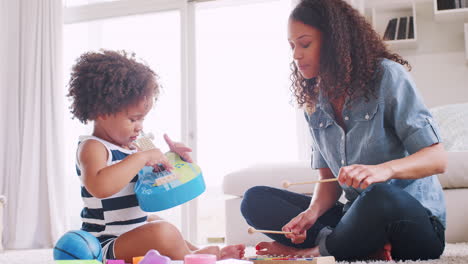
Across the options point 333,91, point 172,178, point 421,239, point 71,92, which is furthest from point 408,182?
point 71,92

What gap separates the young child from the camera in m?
1.23

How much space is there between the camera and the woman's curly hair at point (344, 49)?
125cm

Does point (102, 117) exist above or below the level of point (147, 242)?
above

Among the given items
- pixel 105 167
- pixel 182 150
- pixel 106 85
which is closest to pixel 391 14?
pixel 182 150

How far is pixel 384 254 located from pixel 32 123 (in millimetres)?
2715

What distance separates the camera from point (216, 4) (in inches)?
134

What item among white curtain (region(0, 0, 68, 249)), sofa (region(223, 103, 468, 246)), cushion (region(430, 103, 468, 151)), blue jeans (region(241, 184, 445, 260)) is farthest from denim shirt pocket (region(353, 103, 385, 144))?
white curtain (region(0, 0, 68, 249))

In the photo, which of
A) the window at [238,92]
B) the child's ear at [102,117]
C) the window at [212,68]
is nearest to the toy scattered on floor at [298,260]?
the child's ear at [102,117]

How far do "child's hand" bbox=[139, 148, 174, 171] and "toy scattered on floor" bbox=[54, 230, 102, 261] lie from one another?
29cm

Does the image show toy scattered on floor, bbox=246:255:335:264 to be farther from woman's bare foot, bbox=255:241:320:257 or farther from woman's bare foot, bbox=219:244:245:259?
woman's bare foot, bbox=255:241:320:257

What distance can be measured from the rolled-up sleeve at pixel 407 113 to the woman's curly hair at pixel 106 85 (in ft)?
2.18

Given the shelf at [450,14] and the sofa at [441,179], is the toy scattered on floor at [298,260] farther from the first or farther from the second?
the shelf at [450,14]

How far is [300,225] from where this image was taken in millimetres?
1359

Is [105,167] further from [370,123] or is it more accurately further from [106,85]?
[370,123]
